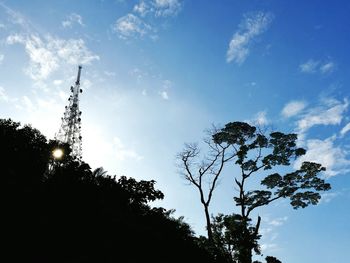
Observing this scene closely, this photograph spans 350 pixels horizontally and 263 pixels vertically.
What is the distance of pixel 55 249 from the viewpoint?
1193 centimetres

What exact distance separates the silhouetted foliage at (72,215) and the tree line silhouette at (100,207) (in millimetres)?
38

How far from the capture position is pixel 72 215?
1439 cm

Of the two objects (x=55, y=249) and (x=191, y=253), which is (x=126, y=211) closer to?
(x=191, y=253)

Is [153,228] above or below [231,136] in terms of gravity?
below

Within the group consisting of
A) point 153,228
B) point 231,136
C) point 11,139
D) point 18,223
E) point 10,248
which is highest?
point 231,136

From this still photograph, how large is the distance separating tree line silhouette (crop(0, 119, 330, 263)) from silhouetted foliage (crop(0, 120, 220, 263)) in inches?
1.5

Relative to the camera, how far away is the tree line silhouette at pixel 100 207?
→ 1235cm

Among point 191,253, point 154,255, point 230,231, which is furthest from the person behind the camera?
point 230,231

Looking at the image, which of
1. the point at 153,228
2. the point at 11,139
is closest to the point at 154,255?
the point at 153,228

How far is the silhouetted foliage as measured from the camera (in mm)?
11977

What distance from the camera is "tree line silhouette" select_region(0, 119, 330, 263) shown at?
12352 millimetres

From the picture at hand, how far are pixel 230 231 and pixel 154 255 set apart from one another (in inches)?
440

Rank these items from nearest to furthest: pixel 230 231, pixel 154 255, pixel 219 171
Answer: pixel 154 255
pixel 230 231
pixel 219 171

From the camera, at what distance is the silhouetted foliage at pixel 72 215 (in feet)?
39.3
